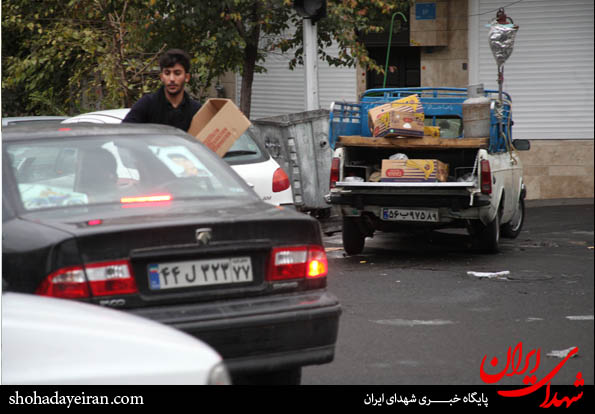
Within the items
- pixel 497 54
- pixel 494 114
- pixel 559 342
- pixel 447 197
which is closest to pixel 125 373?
pixel 559 342

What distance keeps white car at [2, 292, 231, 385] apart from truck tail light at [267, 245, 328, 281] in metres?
1.75

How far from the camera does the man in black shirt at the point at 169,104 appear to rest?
23.3ft

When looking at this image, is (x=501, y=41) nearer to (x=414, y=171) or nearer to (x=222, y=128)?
(x=414, y=171)

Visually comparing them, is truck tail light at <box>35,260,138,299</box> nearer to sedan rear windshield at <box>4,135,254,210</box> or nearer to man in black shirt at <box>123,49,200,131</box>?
sedan rear windshield at <box>4,135,254,210</box>

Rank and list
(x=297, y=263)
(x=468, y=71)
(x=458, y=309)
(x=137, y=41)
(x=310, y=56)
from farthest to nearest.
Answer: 1. (x=468, y=71)
2. (x=137, y=41)
3. (x=310, y=56)
4. (x=458, y=309)
5. (x=297, y=263)

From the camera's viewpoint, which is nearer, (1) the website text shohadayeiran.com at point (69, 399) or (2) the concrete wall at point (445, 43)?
(1) the website text shohadayeiran.com at point (69, 399)

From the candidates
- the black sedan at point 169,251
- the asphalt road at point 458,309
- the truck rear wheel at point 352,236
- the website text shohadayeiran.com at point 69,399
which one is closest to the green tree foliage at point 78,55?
the truck rear wheel at point 352,236

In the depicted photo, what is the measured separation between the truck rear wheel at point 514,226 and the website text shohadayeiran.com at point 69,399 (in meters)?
9.71

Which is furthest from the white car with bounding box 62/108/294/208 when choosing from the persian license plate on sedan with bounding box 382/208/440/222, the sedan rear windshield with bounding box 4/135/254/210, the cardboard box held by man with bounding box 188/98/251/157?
the sedan rear windshield with bounding box 4/135/254/210

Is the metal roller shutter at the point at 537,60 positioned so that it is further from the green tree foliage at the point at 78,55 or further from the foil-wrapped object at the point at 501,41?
the green tree foliage at the point at 78,55

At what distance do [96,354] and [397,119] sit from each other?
817 centimetres

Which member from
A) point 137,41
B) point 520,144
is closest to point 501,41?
point 520,144

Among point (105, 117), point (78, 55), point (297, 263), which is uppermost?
point (78, 55)

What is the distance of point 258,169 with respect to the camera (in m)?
10.0
